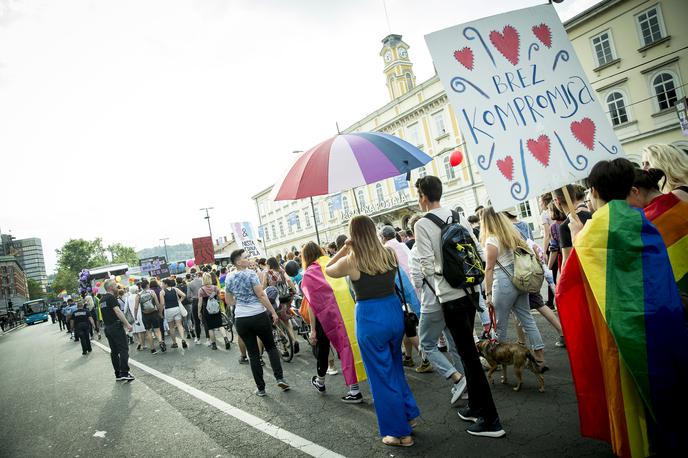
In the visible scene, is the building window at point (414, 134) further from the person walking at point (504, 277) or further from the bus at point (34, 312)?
the bus at point (34, 312)

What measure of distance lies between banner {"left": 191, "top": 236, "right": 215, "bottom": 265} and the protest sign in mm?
7829

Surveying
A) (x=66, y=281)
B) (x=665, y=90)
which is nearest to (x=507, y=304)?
(x=665, y=90)

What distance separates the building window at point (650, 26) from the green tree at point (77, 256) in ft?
344

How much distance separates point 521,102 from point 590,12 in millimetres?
23268

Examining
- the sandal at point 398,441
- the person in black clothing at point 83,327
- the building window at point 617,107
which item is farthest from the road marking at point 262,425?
the building window at point 617,107

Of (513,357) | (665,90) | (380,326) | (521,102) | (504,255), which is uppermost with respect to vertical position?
(665,90)

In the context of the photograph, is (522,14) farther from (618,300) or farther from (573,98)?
(618,300)

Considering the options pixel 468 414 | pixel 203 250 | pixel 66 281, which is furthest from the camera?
pixel 66 281

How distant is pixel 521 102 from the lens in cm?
321

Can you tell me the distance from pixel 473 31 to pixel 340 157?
1.78 meters

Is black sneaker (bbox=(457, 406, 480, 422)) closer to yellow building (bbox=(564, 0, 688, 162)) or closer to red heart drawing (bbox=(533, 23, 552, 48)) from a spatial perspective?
red heart drawing (bbox=(533, 23, 552, 48))

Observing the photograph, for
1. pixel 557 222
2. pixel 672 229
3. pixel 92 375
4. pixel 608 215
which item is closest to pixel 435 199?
pixel 608 215

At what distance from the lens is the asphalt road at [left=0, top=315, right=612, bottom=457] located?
328 centimetres

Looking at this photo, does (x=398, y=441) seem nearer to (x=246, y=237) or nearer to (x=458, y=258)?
(x=458, y=258)
